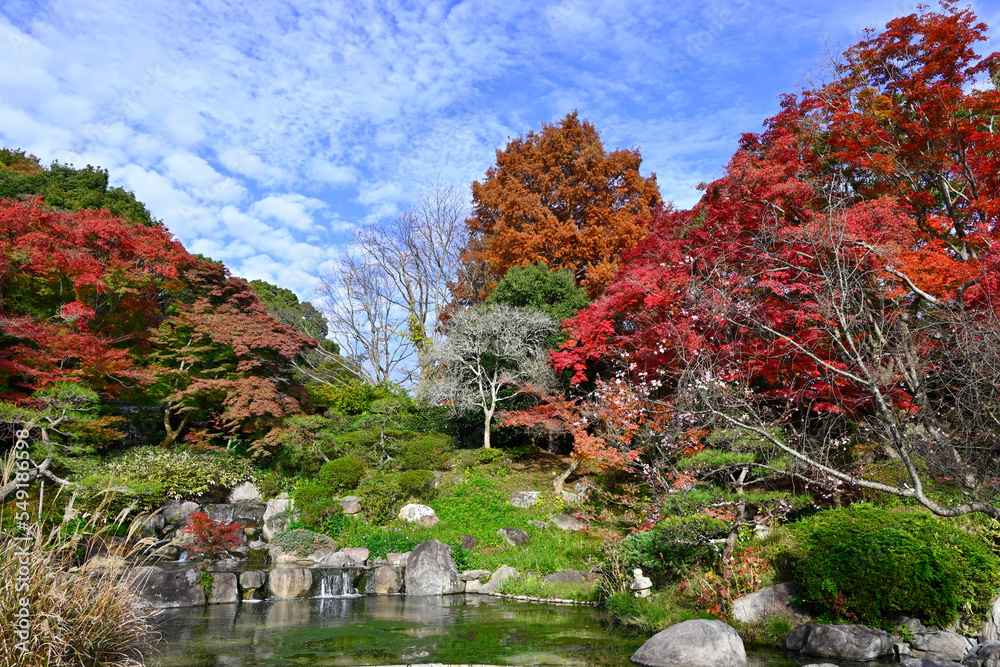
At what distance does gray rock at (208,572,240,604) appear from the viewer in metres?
9.38

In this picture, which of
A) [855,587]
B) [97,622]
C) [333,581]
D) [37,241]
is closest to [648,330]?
[855,587]

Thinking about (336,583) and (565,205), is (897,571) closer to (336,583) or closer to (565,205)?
(336,583)

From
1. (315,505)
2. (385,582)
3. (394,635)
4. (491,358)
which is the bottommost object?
(394,635)

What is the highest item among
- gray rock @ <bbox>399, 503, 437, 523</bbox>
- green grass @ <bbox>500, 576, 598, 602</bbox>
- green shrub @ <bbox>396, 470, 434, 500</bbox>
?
green shrub @ <bbox>396, 470, 434, 500</bbox>

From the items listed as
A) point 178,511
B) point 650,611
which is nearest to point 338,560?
point 178,511

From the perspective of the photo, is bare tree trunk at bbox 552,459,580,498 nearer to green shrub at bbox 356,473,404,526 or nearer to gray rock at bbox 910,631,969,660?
green shrub at bbox 356,473,404,526

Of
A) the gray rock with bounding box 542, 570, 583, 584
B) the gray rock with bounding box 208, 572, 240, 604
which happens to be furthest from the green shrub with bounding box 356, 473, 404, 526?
the gray rock with bounding box 542, 570, 583, 584

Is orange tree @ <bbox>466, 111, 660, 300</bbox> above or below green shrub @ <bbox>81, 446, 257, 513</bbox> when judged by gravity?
above

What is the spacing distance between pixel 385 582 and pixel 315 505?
2977mm

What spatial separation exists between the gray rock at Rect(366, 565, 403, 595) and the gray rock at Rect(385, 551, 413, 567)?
0.46 m

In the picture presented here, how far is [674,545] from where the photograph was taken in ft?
26.8

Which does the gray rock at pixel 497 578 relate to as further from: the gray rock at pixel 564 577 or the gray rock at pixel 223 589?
the gray rock at pixel 223 589

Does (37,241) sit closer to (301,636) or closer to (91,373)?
(91,373)

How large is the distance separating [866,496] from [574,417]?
589 cm
